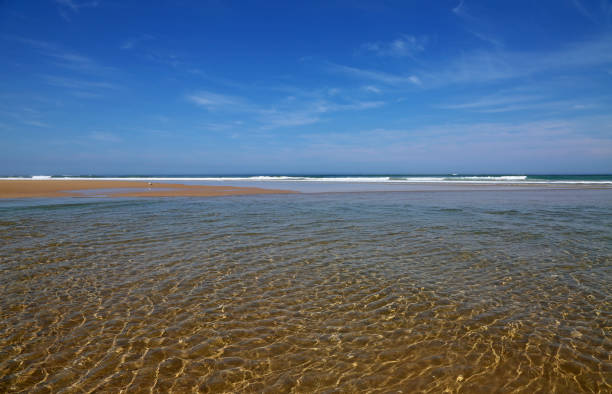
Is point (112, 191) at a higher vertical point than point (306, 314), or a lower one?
higher

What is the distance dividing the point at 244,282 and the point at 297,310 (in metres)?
1.48

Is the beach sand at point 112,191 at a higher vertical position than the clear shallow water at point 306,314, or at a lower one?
higher

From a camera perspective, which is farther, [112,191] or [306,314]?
[112,191]

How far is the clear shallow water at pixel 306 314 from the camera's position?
329cm

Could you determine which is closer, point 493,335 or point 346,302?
point 493,335

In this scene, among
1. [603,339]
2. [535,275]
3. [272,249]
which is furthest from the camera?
[272,249]

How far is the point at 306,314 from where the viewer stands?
15.1 feet

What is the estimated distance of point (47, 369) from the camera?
332 cm

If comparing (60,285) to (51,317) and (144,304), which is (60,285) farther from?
(144,304)

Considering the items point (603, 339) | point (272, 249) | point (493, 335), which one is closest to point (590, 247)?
point (603, 339)

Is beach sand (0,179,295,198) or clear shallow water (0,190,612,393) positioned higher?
beach sand (0,179,295,198)

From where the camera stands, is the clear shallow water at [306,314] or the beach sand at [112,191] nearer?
the clear shallow water at [306,314]

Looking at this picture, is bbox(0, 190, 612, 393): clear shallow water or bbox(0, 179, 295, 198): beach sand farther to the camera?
bbox(0, 179, 295, 198): beach sand

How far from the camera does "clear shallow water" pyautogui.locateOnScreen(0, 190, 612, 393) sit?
10.8 feet
